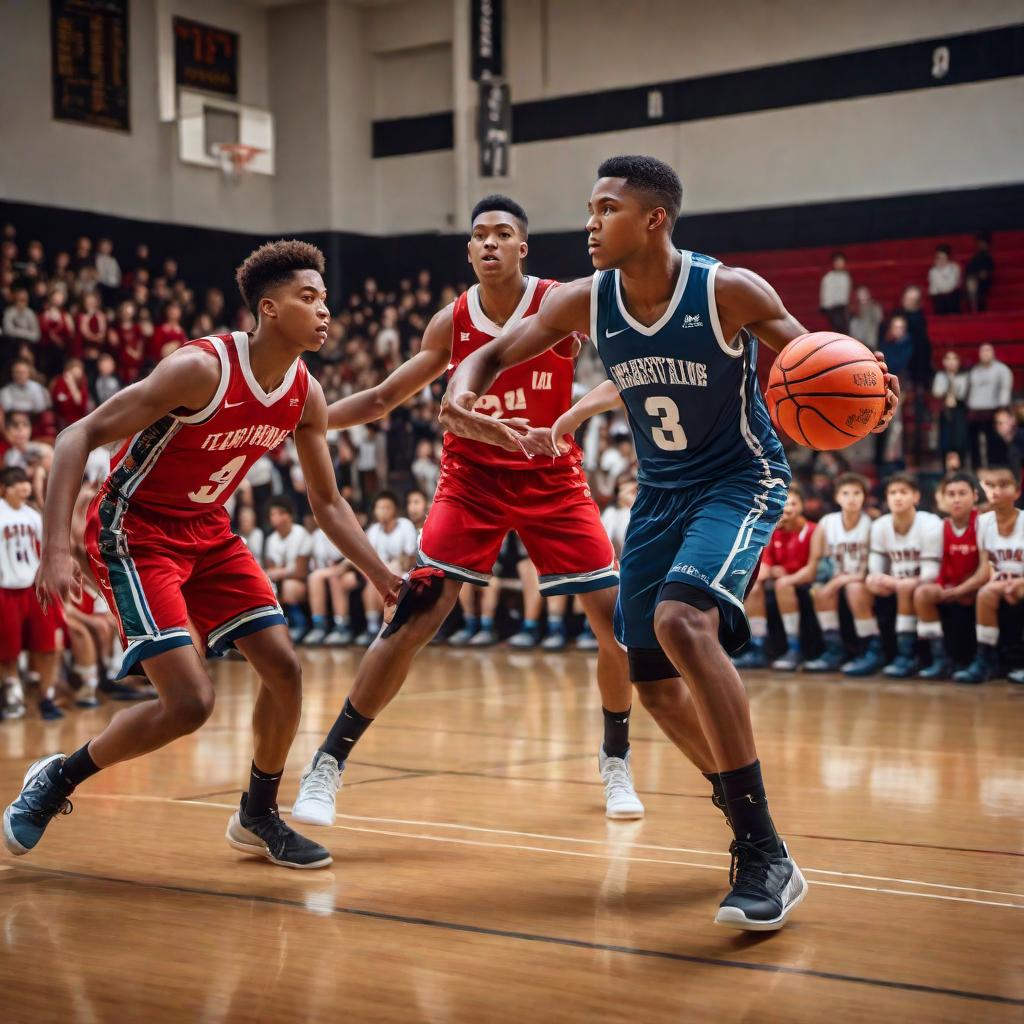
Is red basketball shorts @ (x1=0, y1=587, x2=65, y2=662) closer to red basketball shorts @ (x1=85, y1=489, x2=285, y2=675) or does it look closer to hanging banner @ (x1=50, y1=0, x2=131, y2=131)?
red basketball shorts @ (x1=85, y1=489, x2=285, y2=675)

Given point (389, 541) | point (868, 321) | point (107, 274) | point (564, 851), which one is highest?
point (107, 274)

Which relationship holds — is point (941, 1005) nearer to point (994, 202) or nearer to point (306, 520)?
point (306, 520)

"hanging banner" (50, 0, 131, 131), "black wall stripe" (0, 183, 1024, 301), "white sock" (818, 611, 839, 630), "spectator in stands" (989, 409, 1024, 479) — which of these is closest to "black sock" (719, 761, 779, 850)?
"white sock" (818, 611, 839, 630)

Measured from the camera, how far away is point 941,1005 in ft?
8.88

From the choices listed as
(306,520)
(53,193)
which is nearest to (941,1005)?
(306,520)

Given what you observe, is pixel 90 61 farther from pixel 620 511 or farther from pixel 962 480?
pixel 962 480

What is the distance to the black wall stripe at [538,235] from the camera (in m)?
16.1

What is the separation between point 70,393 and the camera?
13.7 metres

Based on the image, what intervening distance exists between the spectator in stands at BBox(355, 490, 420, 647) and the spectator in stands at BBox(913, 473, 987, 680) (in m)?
3.97

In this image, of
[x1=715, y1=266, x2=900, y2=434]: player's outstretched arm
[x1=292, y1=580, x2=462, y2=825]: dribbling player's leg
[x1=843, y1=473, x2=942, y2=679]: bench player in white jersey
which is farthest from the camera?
[x1=843, y1=473, x2=942, y2=679]: bench player in white jersey

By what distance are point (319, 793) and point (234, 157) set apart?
673 inches

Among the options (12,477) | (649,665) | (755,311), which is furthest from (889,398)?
(12,477)

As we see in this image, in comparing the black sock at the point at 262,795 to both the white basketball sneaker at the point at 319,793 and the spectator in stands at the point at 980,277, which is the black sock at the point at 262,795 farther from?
the spectator in stands at the point at 980,277

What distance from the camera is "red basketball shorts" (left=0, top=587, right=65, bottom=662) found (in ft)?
24.6
